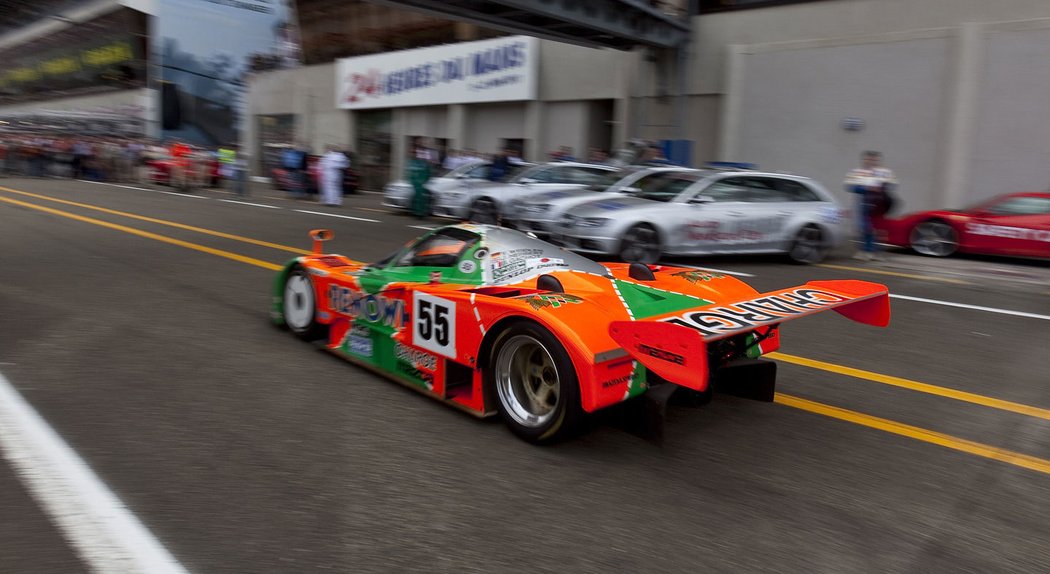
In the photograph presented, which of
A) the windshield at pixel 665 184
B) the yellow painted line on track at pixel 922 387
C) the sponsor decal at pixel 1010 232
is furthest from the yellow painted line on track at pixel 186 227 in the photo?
the sponsor decal at pixel 1010 232

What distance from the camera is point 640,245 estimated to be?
10547 millimetres

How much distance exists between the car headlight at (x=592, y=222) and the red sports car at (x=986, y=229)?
223 inches

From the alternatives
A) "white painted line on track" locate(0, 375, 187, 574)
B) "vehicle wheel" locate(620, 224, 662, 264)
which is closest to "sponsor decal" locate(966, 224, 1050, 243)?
"vehicle wheel" locate(620, 224, 662, 264)

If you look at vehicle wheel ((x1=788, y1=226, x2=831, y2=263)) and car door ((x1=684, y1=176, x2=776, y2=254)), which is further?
vehicle wheel ((x1=788, y1=226, x2=831, y2=263))

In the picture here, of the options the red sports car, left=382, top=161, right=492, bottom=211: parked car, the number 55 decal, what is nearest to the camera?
the number 55 decal

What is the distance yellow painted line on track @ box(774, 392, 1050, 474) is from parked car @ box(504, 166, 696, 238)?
668 cm

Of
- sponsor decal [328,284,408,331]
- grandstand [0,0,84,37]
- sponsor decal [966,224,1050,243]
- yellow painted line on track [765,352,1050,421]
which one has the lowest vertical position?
yellow painted line on track [765,352,1050,421]

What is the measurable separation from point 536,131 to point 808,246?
14076mm

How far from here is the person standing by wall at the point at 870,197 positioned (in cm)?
1213

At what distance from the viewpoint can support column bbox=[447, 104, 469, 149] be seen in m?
27.1

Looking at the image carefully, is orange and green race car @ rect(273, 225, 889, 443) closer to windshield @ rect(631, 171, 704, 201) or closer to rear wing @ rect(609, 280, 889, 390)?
rear wing @ rect(609, 280, 889, 390)

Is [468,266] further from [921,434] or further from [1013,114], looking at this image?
[1013,114]

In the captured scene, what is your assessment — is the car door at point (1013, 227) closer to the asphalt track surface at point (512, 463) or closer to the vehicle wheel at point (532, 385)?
the asphalt track surface at point (512, 463)

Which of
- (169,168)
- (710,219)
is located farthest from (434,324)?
(169,168)
